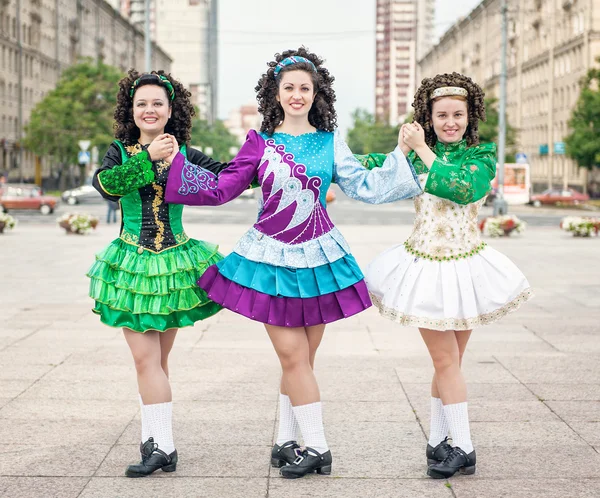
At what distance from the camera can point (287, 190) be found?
5090 millimetres

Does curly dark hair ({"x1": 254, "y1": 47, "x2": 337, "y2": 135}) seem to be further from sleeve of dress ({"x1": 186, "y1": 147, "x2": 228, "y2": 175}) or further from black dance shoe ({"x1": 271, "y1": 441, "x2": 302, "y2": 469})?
black dance shoe ({"x1": 271, "y1": 441, "x2": 302, "y2": 469})

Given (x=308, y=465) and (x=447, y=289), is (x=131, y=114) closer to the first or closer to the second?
(x=447, y=289)

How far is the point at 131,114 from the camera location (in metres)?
5.41

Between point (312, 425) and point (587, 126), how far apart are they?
5211cm

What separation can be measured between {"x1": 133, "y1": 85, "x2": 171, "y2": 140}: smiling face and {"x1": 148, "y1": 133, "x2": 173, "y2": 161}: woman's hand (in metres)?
0.18

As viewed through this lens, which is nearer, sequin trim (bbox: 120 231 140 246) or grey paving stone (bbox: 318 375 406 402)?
sequin trim (bbox: 120 231 140 246)

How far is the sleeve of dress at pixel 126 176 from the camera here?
507cm

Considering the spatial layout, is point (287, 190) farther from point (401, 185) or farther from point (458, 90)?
point (458, 90)

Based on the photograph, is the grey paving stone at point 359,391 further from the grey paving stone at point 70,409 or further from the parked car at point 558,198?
the parked car at point 558,198

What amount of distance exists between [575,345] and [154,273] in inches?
210

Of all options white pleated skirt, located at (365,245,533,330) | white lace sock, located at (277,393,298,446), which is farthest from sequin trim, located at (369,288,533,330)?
white lace sock, located at (277,393,298,446)

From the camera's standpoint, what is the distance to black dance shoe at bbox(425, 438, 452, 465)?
201 inches

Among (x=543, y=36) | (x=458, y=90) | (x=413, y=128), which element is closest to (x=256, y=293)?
(x=413, y=128)

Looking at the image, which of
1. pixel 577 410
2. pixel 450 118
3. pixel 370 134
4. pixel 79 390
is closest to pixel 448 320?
pixel 450 118
